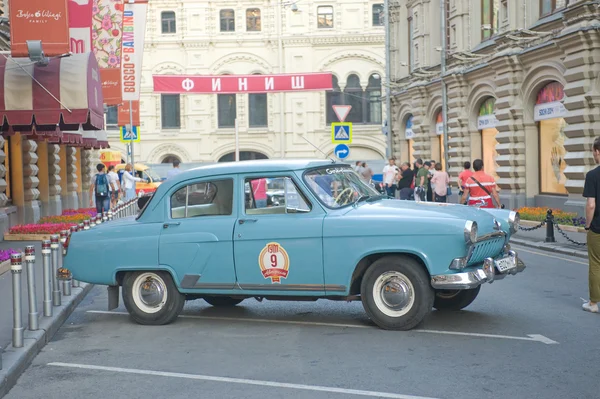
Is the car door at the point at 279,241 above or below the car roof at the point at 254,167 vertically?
below

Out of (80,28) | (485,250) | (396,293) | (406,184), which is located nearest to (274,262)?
(396,293)

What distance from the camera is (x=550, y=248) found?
1775cm

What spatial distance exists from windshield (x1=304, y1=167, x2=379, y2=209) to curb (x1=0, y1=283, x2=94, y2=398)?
311 centimetres

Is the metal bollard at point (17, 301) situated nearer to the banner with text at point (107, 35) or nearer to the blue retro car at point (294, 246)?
the blue retro car at point (294, 246)

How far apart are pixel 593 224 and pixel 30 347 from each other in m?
6.14

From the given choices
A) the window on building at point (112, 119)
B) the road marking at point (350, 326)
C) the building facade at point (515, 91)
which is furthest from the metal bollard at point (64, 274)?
the window on building at point (112, 119)

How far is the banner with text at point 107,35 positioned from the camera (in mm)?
23438

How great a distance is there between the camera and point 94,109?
16.8 m

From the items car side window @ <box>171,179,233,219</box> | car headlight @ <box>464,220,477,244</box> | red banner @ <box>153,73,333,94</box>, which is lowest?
car headlight @ <box>464,220,477,244</box>

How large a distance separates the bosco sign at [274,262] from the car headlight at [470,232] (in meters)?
1.86

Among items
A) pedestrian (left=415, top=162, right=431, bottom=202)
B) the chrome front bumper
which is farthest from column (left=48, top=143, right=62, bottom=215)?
the chrome front bumper

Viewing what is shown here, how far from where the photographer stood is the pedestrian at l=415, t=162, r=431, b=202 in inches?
1102

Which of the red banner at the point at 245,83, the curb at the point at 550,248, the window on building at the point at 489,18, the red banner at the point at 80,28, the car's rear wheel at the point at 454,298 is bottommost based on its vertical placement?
the curb at the point at 550,248

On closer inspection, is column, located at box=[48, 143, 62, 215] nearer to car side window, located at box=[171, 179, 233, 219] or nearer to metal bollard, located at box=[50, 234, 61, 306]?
metal bollard, located at box=[50, 234, 61, 306]
